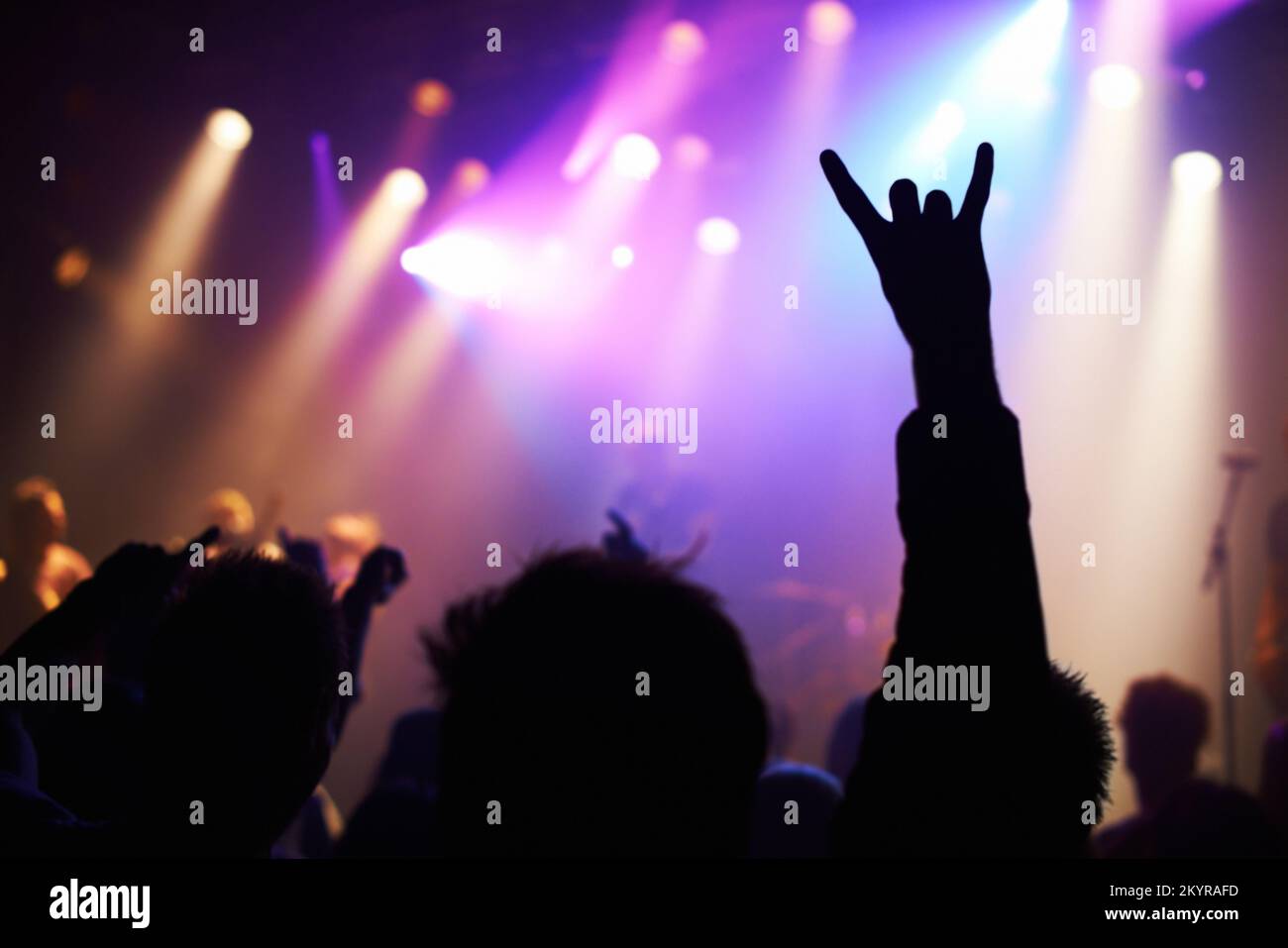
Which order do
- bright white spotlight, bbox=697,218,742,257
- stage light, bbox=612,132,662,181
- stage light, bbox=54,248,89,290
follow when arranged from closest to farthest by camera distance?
stage light, bbox=54,248,89,290
stage light, bbox=612,132,662,181
bright white spotlight, bbox=697,218,742,257

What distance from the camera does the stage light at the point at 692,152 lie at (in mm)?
8180

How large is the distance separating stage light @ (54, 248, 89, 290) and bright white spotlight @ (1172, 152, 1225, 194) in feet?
29.0

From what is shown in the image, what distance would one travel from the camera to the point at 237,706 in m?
1.25

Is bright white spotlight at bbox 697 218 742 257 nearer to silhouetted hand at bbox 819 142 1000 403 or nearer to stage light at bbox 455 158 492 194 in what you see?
stage light at bbox 455 158 492 194

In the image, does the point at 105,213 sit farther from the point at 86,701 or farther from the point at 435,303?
the point at 86,701

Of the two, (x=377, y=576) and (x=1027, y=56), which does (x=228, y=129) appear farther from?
(x=377, y=576)

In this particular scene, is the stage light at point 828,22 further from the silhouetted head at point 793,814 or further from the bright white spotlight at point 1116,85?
the silhouetted head at point 793,814

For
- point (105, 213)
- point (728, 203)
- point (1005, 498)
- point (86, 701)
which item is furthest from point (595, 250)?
point (1005, 498)

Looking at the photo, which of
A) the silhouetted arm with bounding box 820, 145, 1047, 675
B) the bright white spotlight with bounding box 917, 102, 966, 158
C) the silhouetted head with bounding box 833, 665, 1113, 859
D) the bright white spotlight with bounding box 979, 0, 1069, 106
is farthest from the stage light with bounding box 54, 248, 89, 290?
the silhouetted head with bounding box 833, 665, 1113, 859

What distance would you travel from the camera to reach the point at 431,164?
8.06 meters

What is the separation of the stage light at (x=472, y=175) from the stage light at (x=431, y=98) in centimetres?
50

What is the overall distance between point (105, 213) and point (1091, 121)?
311 inches

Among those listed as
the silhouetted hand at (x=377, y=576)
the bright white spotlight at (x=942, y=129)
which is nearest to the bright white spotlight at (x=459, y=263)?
the bright white spotlight at (x=942, y=129)

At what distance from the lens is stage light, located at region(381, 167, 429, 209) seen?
26.7 ft
